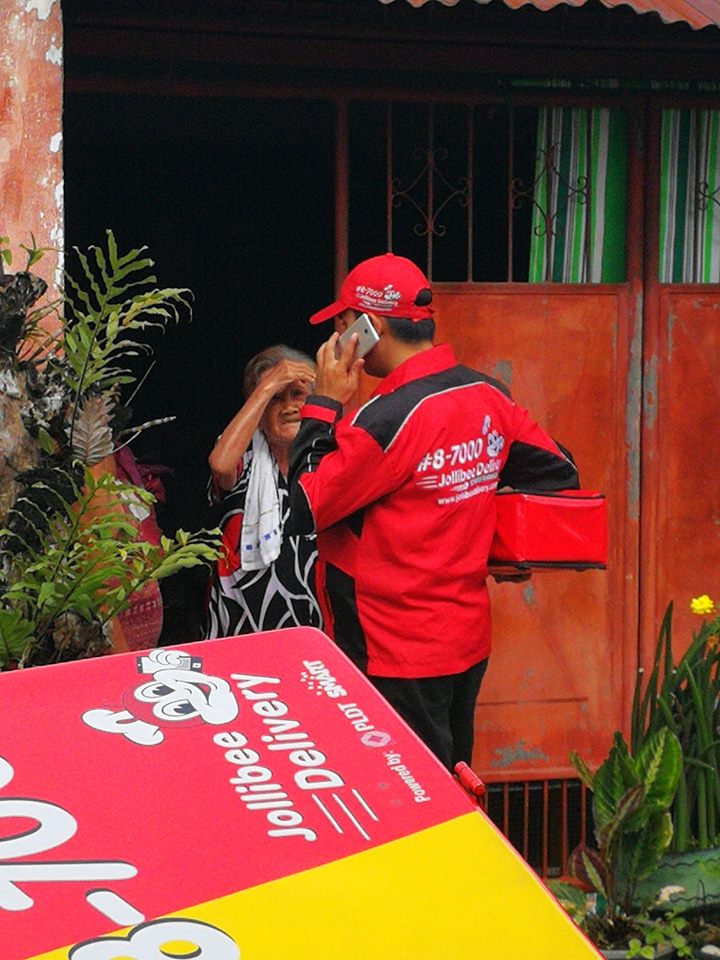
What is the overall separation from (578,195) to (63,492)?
2.93 metres

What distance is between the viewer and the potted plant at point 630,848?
3.81 m

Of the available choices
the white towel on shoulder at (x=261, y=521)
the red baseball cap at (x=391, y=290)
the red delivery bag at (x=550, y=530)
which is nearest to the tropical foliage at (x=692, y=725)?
the red delivery bag at (x=550, y=530)

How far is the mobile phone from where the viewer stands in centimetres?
393

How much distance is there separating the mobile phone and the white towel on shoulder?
86 centimetres

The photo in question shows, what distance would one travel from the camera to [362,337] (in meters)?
3.95

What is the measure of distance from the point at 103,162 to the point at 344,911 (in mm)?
6834

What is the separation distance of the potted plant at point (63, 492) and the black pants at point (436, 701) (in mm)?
1402

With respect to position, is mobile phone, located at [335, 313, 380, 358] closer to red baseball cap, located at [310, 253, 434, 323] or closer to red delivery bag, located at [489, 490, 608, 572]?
red baseball cap, located at [310, 253, 434, 323]

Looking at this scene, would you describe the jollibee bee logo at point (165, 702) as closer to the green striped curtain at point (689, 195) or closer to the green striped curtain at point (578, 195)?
the green striped curtain at point (578, 195)

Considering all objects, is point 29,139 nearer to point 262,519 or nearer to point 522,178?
point 262,519

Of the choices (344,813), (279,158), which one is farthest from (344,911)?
(279,158)

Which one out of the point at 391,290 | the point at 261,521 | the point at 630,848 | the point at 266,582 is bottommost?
the point at 630,848

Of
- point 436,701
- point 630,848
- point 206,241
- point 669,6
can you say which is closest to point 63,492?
point 436,701

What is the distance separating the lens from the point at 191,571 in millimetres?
6430
